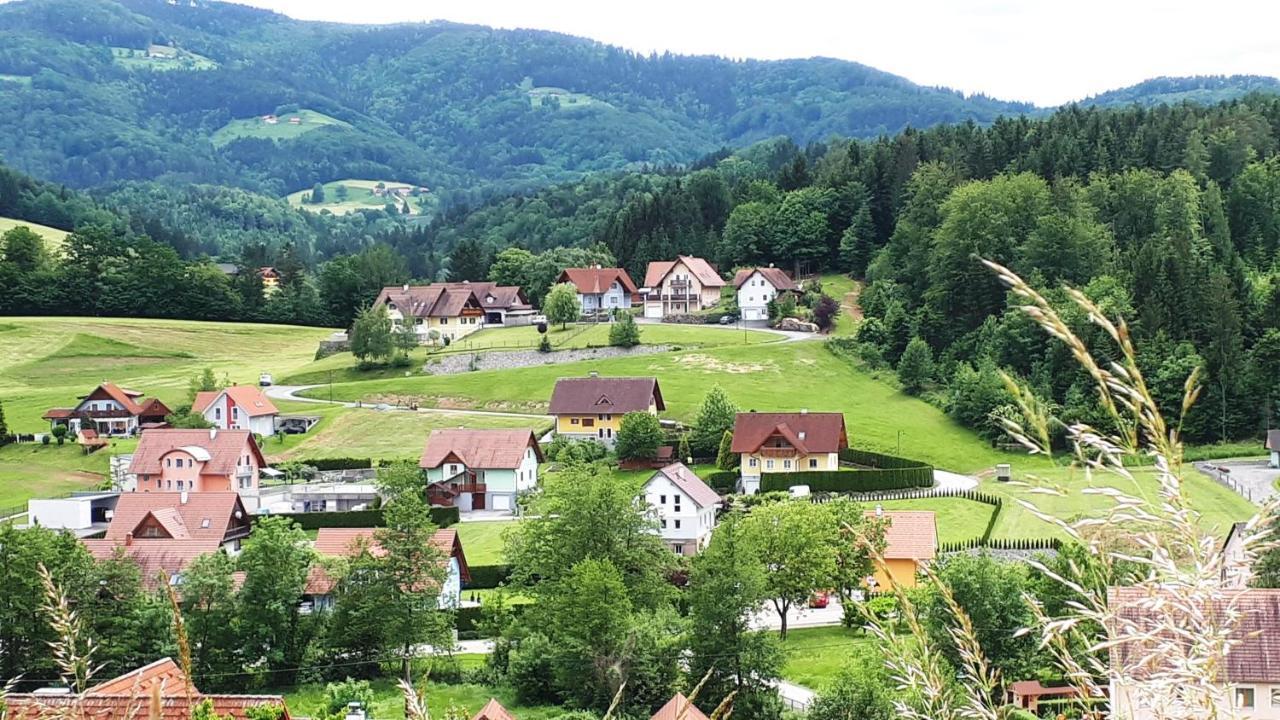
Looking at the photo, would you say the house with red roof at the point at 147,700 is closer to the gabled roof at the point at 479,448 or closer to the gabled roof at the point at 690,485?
the gabled roof at the point at 690,485

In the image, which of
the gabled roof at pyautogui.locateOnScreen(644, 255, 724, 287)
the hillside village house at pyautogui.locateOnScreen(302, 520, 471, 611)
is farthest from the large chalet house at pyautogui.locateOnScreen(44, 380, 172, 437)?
the gabled roof at pyautogui.locateOnScreen(644, 255, 724, 287)

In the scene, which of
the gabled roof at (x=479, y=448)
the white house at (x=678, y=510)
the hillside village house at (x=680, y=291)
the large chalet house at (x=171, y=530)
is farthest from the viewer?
the hillside village house at (x=680, y=291)

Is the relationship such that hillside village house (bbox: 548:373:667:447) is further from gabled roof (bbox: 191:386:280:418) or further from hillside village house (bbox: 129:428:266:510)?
gabled roof (bbox: 191:386:280:418)

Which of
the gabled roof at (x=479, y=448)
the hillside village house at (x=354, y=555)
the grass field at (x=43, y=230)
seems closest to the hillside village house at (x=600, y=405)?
the gabled roof at (x=479, y=448)

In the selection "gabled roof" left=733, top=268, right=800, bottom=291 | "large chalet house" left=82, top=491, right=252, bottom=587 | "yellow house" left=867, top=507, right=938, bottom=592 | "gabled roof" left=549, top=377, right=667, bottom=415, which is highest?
"gabled roof" left=733, top=268, right=800, bottom=291

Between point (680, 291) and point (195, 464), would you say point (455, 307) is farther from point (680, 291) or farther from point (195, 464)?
point (195, 464)
